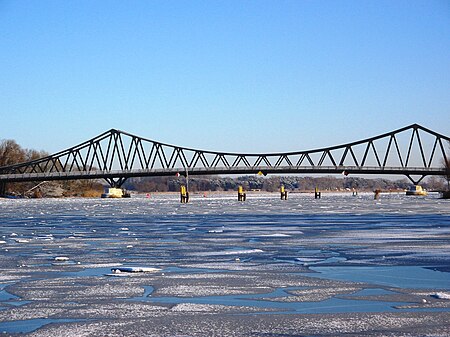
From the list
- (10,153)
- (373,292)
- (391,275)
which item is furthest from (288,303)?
(10,153)

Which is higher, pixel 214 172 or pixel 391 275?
pixel 214 172

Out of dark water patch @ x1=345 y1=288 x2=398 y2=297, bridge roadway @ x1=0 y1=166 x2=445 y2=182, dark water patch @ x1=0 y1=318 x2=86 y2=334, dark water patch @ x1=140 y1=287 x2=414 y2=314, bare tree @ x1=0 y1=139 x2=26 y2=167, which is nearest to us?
dark water patch @ x1=0 y1=318 x2=86 y2=334

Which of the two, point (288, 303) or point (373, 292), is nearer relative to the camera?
point (288, 303)

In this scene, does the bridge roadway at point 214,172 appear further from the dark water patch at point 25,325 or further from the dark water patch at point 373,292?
the dark water patch at point 25,325

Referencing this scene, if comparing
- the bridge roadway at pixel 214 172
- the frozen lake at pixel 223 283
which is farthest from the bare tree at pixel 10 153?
the frozen lake at pixel 223 283

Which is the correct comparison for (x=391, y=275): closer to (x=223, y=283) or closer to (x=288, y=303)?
(x=223, y=283)

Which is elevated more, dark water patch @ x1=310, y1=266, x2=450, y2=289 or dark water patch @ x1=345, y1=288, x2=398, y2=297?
dark water patch @ x1=310, y1=266, x2=450, y2=289

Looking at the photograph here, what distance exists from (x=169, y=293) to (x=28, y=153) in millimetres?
138402

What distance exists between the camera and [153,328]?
555cm

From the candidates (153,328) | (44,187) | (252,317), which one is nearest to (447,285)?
(252,317)

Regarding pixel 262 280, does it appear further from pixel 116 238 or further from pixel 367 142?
pixel 367 142

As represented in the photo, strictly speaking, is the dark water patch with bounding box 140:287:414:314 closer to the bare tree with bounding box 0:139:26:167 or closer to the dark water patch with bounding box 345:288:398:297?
the dark water patch with bounding box 345:288:398:297

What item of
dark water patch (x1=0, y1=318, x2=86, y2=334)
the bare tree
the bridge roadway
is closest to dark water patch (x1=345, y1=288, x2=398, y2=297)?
dark water patch (x1=0, y1=318, x2=86, y2=334)

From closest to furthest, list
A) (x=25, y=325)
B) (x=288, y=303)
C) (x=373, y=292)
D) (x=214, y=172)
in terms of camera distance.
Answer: (x=25, y=325)
(x=288, y=303)
(x=373, y=292)
(x=214, y=172)
